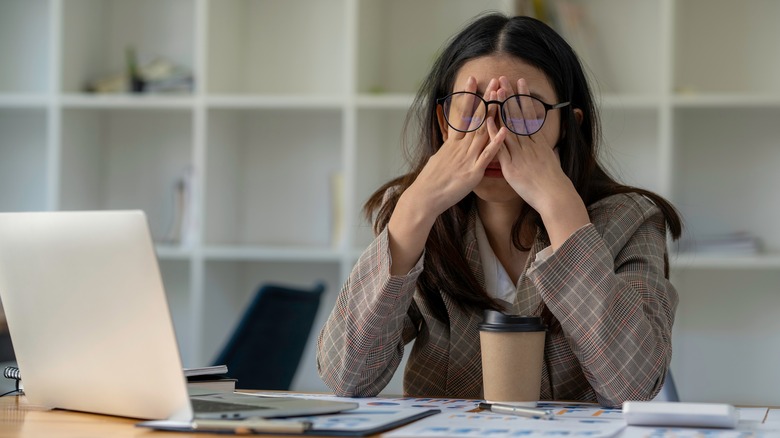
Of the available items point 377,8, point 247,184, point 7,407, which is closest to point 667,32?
point 377,8

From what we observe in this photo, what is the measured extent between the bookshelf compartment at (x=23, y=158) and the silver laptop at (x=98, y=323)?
7.96ft

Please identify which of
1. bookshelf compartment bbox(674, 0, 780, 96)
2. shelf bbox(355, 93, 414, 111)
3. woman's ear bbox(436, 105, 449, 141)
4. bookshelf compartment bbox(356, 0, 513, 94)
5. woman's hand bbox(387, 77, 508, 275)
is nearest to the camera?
woman's hand bbox(387, 77, 508, 275)

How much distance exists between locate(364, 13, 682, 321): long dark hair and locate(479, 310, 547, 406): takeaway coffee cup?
0.32 metres

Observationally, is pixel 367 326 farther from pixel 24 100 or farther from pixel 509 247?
pixel 24 100

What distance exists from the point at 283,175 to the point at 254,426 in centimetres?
248

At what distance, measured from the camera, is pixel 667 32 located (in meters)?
2.86

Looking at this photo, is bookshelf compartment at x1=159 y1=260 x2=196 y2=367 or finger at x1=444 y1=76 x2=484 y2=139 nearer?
finger at x1=444 y1=76 x2=484 y2=139

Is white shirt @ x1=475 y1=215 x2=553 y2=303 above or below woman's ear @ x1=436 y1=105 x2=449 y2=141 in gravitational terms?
below

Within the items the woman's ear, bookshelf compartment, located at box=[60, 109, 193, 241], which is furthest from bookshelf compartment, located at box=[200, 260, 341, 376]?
the woman's ear

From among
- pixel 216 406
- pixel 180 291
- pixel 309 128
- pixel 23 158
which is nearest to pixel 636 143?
pixel 309 128

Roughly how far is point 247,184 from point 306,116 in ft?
1.02

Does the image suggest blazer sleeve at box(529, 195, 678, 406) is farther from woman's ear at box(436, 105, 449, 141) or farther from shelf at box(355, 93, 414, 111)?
shelf at box(355, 93, 414, 111)

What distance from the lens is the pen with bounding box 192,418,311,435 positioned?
3.03ft

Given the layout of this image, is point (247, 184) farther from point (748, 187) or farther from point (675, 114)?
point (748, 187)
